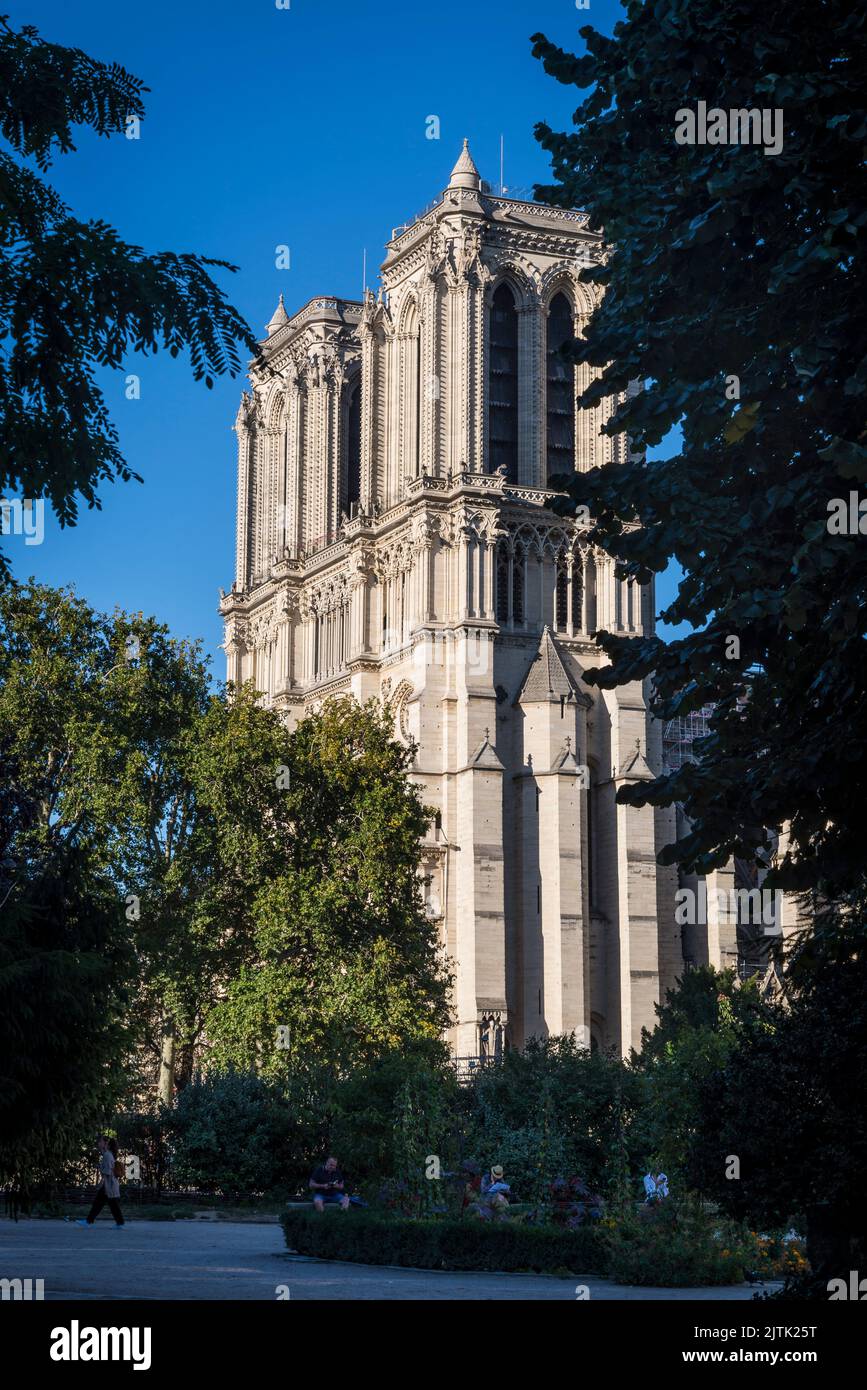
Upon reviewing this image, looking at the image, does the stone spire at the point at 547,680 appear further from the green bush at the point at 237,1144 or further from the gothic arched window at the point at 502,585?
the green bush at the point at 237,1144

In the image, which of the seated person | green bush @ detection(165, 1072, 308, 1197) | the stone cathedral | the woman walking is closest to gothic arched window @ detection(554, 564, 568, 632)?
the stone cathedral

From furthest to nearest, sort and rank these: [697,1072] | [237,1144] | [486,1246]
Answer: [237,1144] < [697,1072] < [486,1246]

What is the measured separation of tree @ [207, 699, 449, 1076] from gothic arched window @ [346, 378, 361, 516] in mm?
27560

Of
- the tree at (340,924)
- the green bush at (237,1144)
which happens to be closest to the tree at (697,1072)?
the tree at (340,924)

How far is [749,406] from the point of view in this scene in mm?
14500

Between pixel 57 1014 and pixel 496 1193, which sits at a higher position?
pixel 57 1014

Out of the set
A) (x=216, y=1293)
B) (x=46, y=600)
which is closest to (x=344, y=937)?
(x=46, y=600)

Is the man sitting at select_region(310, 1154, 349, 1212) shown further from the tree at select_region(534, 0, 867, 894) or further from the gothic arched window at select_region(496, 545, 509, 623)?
the gothic arched window at select_region(496, 545, 509, 623)

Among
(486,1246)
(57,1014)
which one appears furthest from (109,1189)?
(57,1014)

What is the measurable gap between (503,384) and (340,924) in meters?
31.1

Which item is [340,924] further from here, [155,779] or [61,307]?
[61,307]

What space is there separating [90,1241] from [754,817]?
1659cm

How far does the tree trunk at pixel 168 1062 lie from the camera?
5525 centimetres

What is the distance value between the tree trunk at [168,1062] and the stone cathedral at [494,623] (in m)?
12.6
